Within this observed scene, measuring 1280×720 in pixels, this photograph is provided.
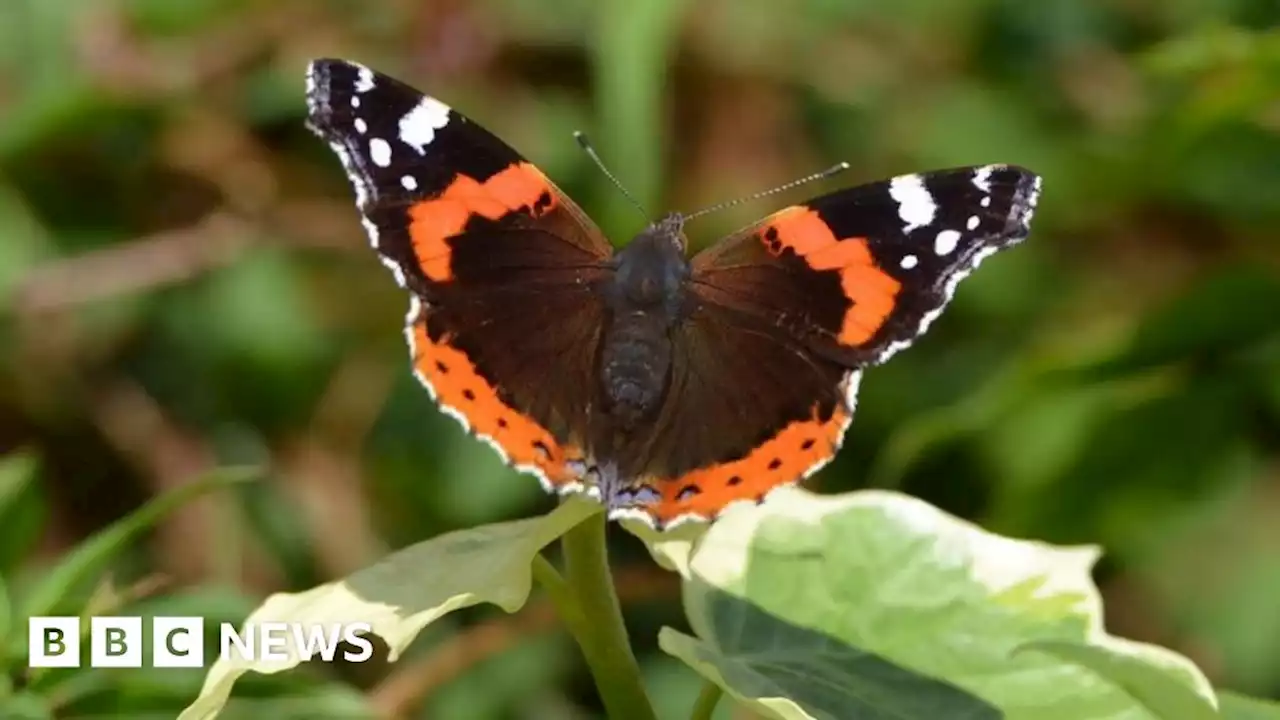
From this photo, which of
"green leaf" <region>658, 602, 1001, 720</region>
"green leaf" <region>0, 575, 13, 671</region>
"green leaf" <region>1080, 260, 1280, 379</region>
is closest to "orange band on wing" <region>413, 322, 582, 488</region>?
"green leaf" <region>658, 602, 1001, 720</region>

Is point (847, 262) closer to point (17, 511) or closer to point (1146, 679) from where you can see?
point (1146, 679)

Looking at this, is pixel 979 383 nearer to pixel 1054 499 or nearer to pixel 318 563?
pixel 1054 499

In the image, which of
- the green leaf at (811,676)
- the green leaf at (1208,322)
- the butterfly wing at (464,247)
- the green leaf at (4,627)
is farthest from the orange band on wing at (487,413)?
the green leaf at (1208,322)

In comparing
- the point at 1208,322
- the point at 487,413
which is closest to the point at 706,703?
the point at 487,413

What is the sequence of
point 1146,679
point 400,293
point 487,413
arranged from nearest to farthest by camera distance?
1. point 1146,679
2. point 487,413
3. point 400,293

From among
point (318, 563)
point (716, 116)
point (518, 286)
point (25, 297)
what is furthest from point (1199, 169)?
point (25, 297)

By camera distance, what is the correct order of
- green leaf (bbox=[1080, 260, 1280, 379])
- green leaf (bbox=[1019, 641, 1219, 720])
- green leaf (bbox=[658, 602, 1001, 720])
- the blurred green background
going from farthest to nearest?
1. the blurred green background
2. green leaf (bbox=[1080, 260, 1280, 379])
3. green leaf (bbox=[658, 602, 1001, 720])
4. green leaf (bbox=[1019, 641, 1219, 720])

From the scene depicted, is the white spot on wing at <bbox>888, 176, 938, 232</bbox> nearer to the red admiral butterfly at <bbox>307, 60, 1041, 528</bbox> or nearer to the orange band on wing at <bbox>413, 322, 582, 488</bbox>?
the red admiral butterfly at <bbox>307, 60, 1041, 528</bbox>
